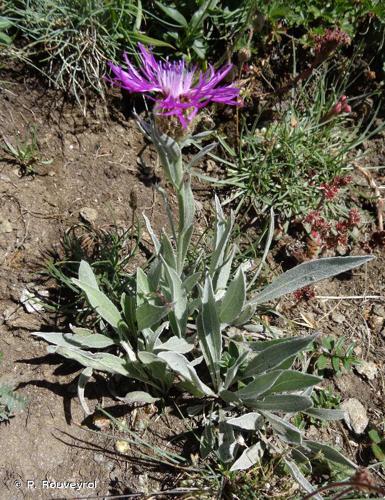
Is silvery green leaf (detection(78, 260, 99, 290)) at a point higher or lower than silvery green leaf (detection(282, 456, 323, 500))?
higher

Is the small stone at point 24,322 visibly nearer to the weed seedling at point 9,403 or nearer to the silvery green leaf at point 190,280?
the weed seedling at point 9,403

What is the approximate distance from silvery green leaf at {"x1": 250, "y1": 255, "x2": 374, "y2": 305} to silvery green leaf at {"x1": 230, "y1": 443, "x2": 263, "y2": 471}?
59 centimetres

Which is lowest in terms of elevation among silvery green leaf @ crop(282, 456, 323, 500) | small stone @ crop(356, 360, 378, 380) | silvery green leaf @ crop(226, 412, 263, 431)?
small stone @ crop(356, 360, 378, 380)

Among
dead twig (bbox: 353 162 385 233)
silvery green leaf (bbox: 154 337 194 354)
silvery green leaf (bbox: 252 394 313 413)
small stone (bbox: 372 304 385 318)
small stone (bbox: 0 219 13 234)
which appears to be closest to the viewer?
silvery green leaf (bbox: 252 394 313 413)

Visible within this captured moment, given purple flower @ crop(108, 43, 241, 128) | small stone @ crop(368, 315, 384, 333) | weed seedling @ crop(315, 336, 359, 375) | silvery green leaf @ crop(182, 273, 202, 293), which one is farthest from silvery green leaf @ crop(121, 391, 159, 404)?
small stone @ crop(368, 315, 384, 333)

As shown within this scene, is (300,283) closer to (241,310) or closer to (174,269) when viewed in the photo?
(241,310)

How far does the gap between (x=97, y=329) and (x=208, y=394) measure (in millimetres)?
609

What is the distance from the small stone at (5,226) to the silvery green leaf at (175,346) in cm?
101

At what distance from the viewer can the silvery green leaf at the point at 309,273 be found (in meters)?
2.04

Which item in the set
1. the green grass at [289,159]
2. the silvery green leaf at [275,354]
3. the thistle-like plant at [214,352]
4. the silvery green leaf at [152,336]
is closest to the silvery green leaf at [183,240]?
the thistle-like plant at [214,352]

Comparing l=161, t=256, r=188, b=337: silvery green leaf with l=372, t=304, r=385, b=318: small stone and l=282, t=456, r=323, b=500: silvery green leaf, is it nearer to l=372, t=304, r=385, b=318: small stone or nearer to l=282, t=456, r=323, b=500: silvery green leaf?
l=282, t=456, r=323, b=500: silvery green leaf

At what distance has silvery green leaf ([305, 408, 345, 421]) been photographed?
199cm

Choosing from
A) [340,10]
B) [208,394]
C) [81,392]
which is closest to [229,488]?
[208,394]

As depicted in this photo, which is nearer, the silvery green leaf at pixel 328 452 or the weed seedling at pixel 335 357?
the silvery green leaf at pixel 328 452
